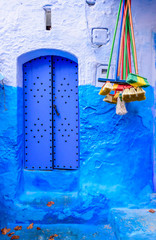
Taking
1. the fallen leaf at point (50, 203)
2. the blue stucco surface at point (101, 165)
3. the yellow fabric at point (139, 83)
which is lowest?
the fallen leaf at point (50, 203)

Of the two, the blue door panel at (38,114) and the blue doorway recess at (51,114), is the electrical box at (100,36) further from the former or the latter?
the blue door panel at (38,114)

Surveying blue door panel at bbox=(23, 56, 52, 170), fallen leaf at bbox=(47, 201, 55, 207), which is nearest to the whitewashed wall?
blue door panel at bbox=(23, 56, 52, 170)

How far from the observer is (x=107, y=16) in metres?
2.89

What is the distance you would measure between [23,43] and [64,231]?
8.30 feet

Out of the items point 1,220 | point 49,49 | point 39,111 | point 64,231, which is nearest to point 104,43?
point 49,49

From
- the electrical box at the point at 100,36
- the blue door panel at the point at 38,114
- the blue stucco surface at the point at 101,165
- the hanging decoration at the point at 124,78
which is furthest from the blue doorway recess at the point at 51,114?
the hanging decoration at the point at 124,78

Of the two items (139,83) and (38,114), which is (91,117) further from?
(139,83)

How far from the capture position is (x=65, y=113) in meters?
3.14

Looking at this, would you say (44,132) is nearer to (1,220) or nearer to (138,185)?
(1,220)

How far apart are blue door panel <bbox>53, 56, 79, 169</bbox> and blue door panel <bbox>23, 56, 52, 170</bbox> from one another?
103 millimetres

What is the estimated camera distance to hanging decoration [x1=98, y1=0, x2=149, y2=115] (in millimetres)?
2193

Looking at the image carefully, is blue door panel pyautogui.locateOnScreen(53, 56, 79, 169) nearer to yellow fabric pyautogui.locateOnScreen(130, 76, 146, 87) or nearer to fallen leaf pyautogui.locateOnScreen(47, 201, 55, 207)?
fallen leaf pyautogui.locateOnScreen(47, 201, 55, 207)

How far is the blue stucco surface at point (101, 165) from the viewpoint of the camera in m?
2.88

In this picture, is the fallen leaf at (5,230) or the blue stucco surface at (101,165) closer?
the fallen leaf at (5,230)
